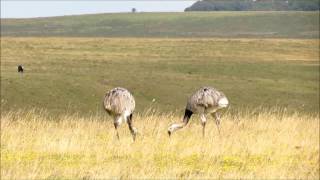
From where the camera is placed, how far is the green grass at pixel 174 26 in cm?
13738

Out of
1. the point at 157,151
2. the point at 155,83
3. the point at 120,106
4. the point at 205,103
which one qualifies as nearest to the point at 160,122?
the point at 205,103

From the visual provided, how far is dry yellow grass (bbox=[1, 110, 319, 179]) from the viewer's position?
46.8 feet

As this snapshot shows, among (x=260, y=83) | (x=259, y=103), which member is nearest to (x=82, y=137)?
(x=259, y=103)

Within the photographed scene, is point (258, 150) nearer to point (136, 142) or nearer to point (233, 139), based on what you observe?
point (233, 139)

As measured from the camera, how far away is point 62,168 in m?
14.5

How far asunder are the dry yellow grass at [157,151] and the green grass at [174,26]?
10677 centimetres

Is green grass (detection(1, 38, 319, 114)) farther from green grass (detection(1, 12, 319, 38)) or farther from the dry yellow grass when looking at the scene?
green grass (detection(1, 12, 319, 38))

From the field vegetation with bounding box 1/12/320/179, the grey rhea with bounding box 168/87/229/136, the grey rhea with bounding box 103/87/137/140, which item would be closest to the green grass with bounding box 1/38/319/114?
the field vegetation with bounding box 1/12/320/179

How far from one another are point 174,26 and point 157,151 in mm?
142235

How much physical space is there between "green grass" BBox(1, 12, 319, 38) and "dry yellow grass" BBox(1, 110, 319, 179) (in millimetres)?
106768

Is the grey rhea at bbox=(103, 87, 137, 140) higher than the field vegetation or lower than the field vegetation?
higher

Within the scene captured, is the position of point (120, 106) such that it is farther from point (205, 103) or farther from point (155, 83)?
point (155, 83)

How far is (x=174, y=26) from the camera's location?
6225 inches

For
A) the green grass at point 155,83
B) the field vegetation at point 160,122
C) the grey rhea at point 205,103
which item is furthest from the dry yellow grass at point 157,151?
the green grass at point 155,83
